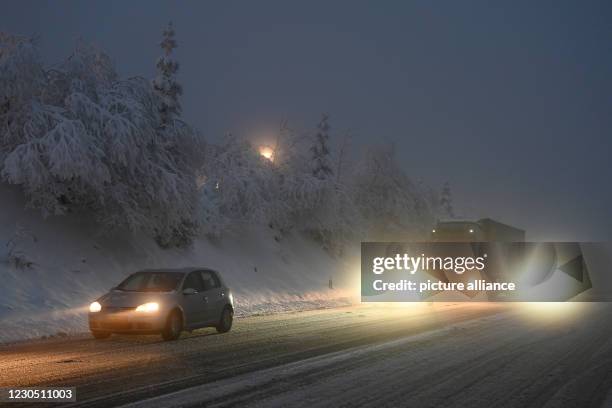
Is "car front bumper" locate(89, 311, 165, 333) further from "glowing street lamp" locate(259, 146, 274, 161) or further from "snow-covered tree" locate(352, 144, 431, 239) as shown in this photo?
"snow-covered tree" locate(352, 144, 431, 239)

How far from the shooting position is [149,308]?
15.1 meters

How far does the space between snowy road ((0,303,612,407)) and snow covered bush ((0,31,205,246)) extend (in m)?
7.72

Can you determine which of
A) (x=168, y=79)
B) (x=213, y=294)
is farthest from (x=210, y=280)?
(x=168, y=79)

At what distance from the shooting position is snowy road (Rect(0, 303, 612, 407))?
8.80m

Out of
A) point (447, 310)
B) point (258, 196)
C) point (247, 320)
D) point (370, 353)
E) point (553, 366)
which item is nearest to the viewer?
point (553, 366)

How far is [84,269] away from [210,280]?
7.82 metres

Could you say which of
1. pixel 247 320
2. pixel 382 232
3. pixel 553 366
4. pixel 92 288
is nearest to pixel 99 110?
pixel 92 288

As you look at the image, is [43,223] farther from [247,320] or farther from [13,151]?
[247,320]

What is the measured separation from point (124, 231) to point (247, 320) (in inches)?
333

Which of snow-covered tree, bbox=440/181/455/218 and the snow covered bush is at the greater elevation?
snow-covered tree, bbox=440/181/455/218

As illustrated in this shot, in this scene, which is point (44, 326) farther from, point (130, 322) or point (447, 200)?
point (447, 200)

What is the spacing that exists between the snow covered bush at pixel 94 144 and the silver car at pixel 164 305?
652 centimetres

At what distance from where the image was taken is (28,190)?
23.2 meters

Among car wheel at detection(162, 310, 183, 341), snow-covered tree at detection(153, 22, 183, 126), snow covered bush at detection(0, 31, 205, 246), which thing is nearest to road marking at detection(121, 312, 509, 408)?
car wheel at detection(162, 310, 183, 341)
